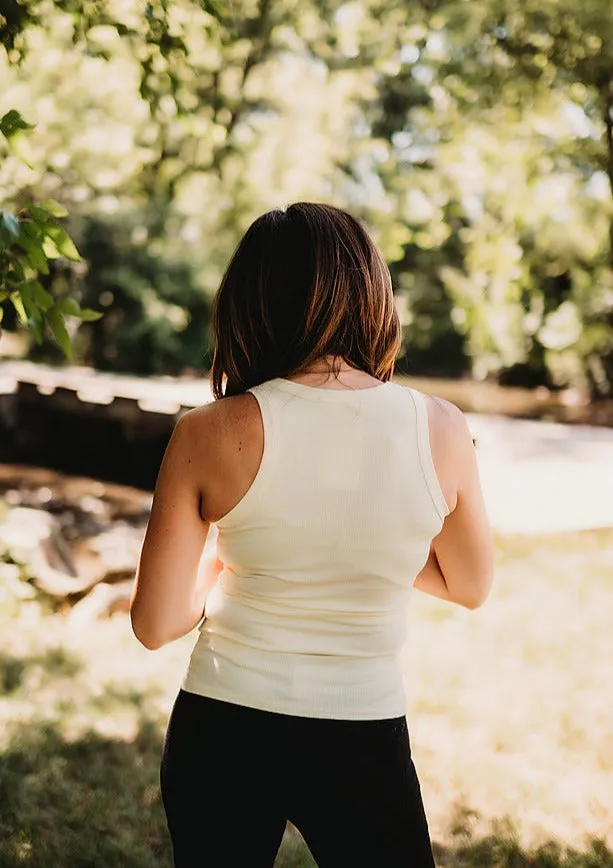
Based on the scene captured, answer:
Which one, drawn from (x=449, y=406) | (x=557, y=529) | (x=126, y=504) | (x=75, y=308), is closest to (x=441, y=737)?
(x=75, y=308)

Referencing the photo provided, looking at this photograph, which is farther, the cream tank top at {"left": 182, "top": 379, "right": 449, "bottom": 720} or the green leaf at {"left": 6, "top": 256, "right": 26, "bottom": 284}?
the green leaf at {"left": 6, "top": 256, "right": 26, "bottom": 284}

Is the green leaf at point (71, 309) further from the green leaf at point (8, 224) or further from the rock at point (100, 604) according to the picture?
the rock at point (100, 604)

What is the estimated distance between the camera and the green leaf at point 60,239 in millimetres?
2336

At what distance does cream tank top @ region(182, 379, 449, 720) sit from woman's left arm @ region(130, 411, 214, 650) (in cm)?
6

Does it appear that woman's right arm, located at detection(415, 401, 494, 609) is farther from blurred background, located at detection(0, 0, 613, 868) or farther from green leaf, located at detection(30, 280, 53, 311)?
green leaf, located at detection(30, 280, 53, 311)

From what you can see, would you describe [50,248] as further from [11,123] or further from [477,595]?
[477,595]

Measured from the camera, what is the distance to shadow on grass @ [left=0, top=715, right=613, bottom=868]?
3.03 metres

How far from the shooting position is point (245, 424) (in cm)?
142

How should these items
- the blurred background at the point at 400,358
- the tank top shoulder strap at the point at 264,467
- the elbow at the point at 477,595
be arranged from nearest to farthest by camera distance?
1. the tank top shoulder strap at the point at 264,467
2. the elbow at the point at 477,595
3. the blurred background at the point at 400,358

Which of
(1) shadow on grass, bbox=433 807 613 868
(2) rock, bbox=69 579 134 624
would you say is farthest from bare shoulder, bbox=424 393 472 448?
(2) rock, bbox=69 579 134 624

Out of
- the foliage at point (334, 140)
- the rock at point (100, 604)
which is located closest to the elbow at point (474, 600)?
the foliage at point (334, 140)

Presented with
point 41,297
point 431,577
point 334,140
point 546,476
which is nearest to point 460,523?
point 431,577

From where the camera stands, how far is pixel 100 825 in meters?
3.22

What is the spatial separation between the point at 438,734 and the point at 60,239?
116 inches
